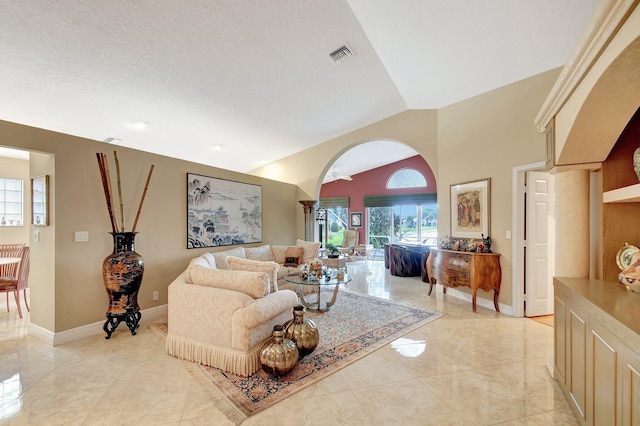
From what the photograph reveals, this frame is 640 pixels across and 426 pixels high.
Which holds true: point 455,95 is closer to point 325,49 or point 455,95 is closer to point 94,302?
point 325,49

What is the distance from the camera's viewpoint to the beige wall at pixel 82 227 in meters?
2.93

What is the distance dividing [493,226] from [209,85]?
4580 millimetres

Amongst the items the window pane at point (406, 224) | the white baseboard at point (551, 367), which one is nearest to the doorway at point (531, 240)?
the white baseboard at point (551, 367)

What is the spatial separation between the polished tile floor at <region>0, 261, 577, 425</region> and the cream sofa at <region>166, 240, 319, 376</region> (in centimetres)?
24

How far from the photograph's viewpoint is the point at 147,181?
3.53 m

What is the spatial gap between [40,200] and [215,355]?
269cm

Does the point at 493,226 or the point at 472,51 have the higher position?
the point at 472,51

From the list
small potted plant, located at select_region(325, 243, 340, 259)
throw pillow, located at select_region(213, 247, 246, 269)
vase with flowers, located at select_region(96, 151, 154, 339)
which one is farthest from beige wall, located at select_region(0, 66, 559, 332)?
small potted plant, located at select_region(325, 243, 340, 259)

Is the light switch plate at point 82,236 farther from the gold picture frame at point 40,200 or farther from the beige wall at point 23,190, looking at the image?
the beige wall at point 23,190

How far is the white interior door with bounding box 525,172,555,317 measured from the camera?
3.79 meters

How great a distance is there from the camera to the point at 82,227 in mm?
3121

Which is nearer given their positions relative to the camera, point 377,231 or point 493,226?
point 493,226

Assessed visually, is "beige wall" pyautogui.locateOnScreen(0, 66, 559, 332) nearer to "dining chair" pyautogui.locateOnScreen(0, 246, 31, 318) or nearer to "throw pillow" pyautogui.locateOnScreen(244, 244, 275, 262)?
"throw pillow" pyautogui.locateOnScreen(244, 244, 275, 262)

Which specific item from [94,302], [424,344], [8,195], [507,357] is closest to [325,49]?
[424,344]
